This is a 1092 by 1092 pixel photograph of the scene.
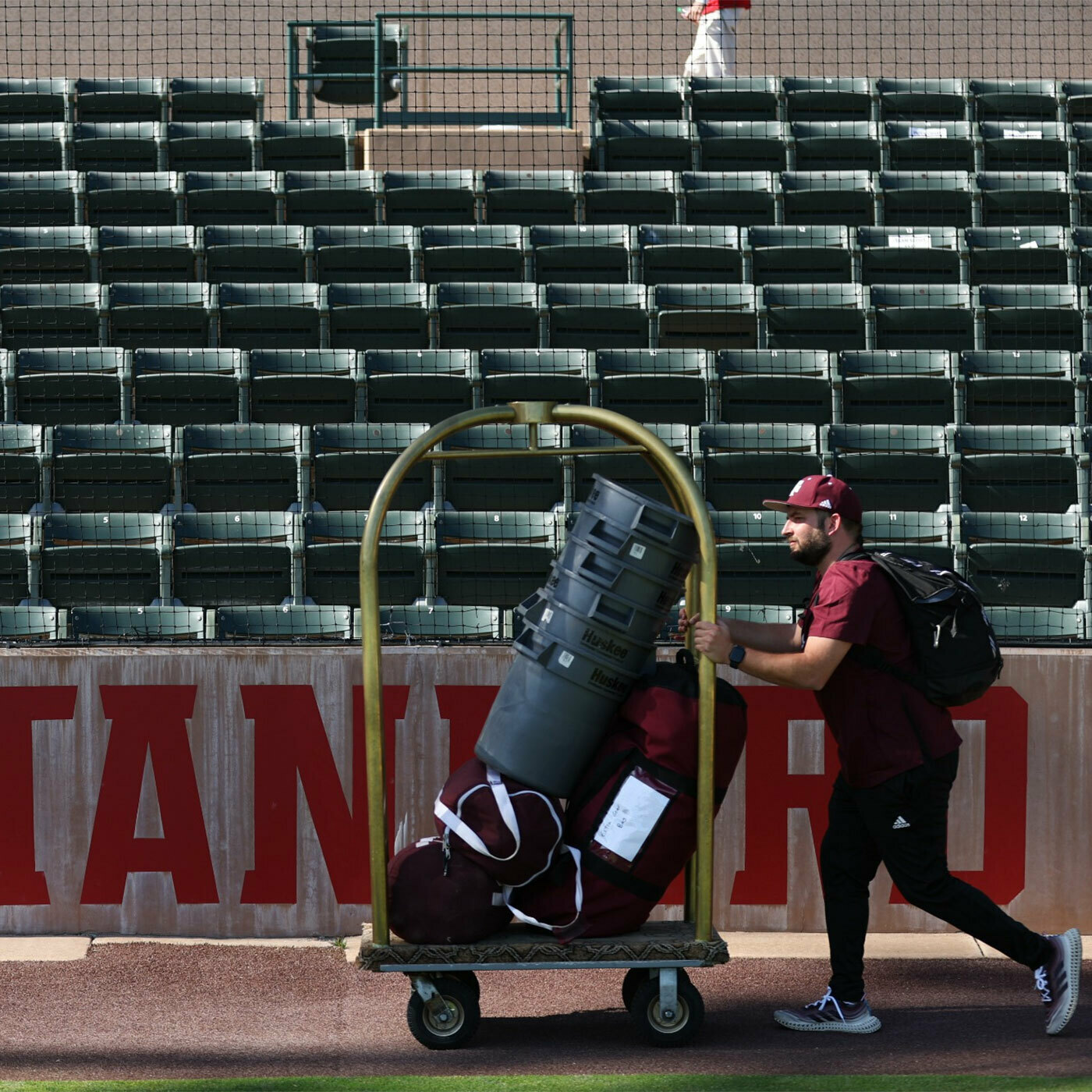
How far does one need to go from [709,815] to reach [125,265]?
21.7 ft

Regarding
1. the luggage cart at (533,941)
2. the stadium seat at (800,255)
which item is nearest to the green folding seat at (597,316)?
the stadium seat at (800,255)

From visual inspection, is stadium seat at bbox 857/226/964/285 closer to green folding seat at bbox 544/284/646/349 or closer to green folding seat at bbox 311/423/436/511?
green folding seat at bbox 544/284/646/349

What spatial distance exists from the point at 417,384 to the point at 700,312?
1885 millimetres

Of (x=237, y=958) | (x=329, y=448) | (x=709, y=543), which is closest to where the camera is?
(x=709, y=543)

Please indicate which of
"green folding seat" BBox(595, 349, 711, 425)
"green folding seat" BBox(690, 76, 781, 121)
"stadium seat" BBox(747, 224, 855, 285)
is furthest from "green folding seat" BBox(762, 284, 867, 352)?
"green folding seat" BBox(690, 76, 781, 121)

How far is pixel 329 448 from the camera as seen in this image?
7.30 m

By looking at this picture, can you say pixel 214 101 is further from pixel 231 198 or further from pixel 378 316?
pixel 378 316

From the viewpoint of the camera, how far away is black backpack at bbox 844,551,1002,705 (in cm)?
374

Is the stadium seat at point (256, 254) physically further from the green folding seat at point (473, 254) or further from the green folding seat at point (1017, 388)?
the green folding seat at point (1017, 388)

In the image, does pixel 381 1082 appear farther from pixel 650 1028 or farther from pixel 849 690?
pixel 849 690

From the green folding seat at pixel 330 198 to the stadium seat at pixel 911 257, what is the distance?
10.7 feet

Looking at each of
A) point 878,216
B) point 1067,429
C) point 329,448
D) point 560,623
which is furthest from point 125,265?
point 560,623

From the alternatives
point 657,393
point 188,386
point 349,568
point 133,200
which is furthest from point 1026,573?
point 133,200

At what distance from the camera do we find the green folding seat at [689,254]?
913cm
